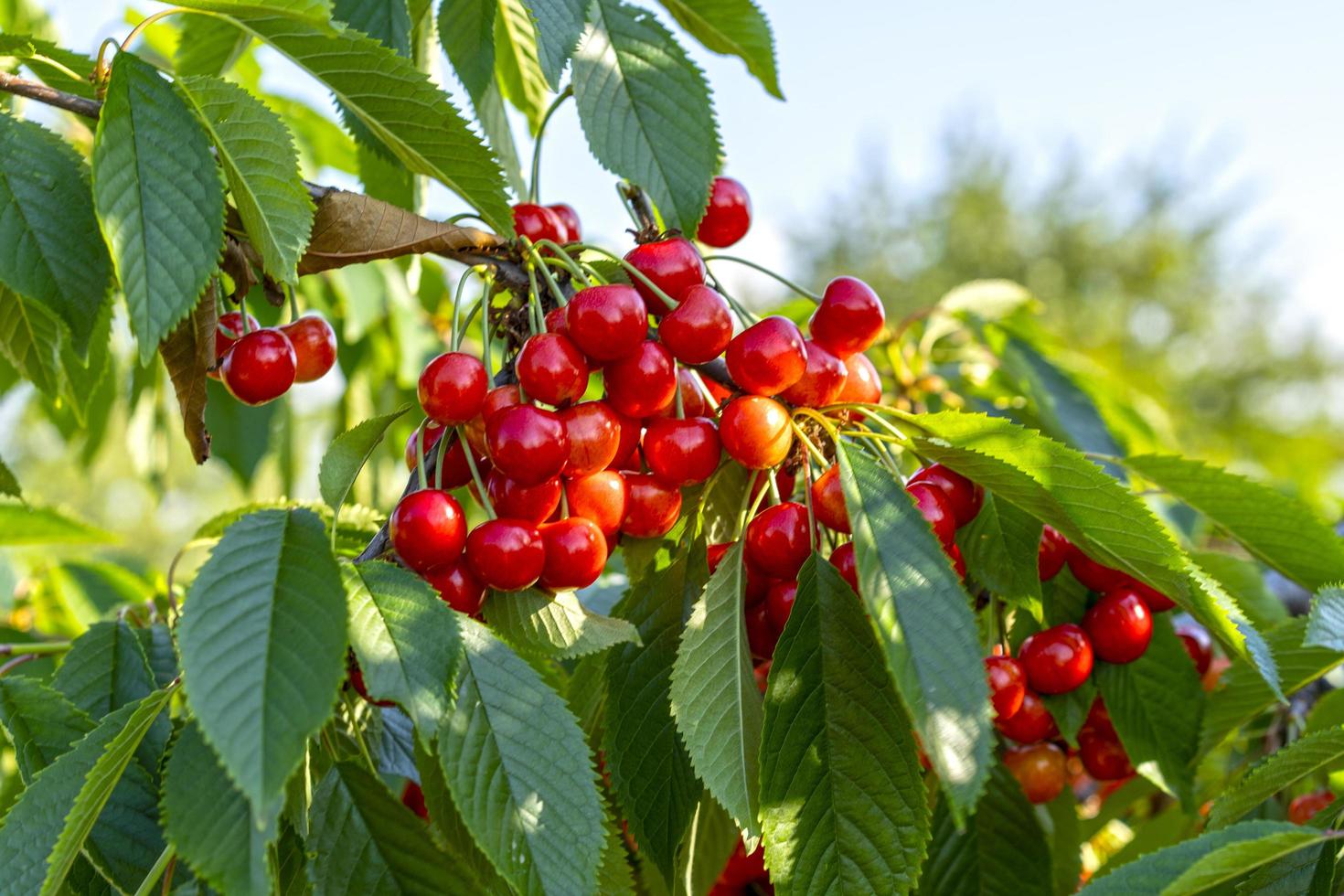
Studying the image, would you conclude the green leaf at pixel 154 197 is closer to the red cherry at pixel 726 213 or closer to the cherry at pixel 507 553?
the cherry at pixel 507 553

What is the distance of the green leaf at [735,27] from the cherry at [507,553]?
549mm

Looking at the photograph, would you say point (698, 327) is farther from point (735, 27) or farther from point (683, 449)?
point (735, 27)

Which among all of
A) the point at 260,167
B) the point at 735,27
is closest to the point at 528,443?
the point at 260,167

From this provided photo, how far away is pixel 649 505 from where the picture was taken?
0.92 m

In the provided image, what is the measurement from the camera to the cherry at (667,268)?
0.95m

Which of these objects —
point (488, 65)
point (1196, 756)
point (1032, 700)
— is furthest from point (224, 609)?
point (1196, 756)

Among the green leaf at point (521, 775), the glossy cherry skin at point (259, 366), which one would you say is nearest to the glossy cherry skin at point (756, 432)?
the green leaf at point (521, 775)

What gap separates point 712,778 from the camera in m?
0.77

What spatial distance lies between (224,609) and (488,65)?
633 millimetres

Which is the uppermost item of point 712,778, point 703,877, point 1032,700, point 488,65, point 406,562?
point 488,65

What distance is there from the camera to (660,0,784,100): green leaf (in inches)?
42.4

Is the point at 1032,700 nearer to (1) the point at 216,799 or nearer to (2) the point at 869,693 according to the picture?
(2) the point at 869,693

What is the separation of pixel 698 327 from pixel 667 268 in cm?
8

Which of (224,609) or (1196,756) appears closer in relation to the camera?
(224,609)
